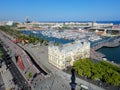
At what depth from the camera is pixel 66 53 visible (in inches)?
1935

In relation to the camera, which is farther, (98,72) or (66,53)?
(66,53)

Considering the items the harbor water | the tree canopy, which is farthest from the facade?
the harbor water

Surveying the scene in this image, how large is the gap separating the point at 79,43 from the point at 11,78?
69.6 feet

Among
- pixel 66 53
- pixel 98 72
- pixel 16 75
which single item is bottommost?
pixel 16 75

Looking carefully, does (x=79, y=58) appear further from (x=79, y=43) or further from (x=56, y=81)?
(x=56, y=81)

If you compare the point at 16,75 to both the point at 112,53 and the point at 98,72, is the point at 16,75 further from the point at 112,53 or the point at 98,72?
the point at 112,53

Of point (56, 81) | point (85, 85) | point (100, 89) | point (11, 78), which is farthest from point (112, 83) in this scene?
point (11, 78)

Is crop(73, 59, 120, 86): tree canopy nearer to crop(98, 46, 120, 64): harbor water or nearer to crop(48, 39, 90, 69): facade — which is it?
crop(48, 39, 90, 69): facade

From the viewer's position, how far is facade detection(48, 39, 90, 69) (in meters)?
48.7

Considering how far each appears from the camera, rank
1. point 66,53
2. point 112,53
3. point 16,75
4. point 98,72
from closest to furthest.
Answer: point 98,72 → point 16,75 → point 66,53 → point 112,53

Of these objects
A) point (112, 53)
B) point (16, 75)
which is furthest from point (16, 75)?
point (112, 53)

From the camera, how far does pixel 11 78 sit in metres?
42.6

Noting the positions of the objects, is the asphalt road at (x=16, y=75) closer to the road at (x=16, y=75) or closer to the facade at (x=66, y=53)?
the road at (x=16, y=75)

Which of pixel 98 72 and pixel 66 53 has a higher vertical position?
pixel 66 53
